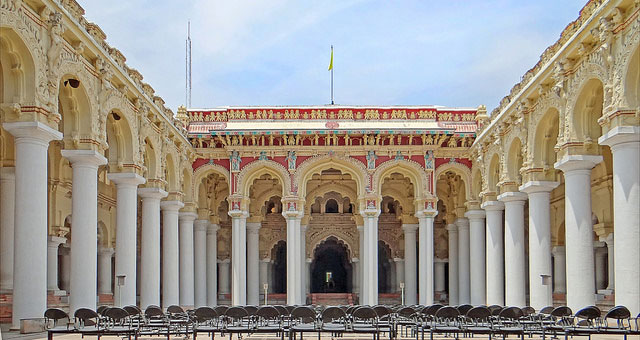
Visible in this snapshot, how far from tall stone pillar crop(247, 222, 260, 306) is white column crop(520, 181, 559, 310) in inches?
495

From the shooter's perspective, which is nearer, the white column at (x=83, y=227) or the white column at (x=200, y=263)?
the white column at (x=83, y=227)

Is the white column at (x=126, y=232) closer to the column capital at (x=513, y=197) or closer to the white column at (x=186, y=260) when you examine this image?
the white column at (x=186, y=260)

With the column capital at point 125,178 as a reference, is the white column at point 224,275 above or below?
below

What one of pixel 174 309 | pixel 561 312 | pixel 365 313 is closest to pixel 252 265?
pixel 174 309

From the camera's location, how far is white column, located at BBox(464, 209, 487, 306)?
2639 centimetres

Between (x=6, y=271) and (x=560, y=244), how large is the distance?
681 inches

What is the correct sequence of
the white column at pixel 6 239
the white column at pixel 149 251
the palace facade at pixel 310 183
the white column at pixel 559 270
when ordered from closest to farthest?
the palace facade at pixel 310 183 → the white column at pixel 6 239 → the white column at pixel 149 251 → the white column at pixel 559 270

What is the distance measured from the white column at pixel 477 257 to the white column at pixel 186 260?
956cm

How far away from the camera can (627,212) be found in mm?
13406

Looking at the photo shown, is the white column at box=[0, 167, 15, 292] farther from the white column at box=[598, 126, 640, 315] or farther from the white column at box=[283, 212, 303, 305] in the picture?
the white column at box=[598, 126, 640, 315]

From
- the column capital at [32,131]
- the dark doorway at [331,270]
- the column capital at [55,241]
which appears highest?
the column capital at [32,131]

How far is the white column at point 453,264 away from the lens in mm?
29984

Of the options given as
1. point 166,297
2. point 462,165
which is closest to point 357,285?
point 462,165

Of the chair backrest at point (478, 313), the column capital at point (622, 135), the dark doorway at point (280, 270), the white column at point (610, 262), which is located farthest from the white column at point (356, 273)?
the chair backrest at point (478, 313)
